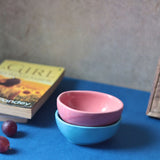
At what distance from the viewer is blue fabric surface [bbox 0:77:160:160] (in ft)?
1.57

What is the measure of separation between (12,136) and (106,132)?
0.20 meters

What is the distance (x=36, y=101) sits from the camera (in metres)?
0.57

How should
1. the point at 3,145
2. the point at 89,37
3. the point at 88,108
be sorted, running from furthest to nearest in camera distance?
the point at 89,37, the point at 88,108, the point at 3,145

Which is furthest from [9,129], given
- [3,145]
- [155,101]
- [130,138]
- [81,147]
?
[155,101]

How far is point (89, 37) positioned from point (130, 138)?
38 centimetres

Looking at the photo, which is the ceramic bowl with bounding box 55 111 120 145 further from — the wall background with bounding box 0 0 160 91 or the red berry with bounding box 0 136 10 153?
the wall background with bounding box 0 0 160 91

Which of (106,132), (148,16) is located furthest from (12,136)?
(148,16)

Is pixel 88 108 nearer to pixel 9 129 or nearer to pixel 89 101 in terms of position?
pixel 89 101

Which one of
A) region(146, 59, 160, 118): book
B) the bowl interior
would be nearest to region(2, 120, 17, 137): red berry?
the bowl interior

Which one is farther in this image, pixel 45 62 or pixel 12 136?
pixel 45 62

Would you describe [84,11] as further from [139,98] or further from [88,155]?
[88,155]

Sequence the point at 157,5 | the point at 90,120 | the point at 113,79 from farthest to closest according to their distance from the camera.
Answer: the point at 113,79 < the point at 157,5 < the point at 90,120

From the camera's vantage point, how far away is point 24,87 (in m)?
0.65

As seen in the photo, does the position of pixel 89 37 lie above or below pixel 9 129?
above
